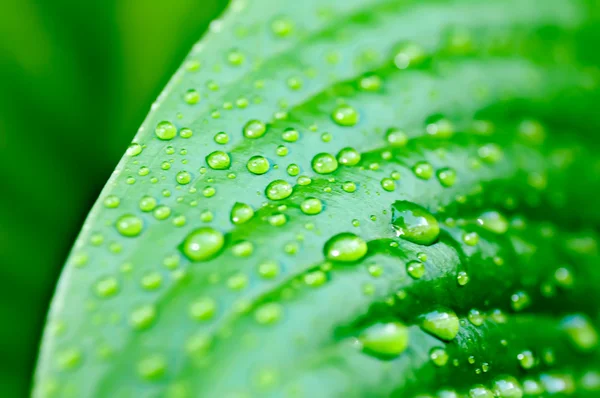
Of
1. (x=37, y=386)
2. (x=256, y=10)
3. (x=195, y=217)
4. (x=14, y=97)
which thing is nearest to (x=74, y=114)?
(x=14, y=97)

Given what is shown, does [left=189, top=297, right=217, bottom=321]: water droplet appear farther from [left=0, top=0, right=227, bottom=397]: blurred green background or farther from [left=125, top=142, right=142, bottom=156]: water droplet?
[left=0, top=0, right=227, bottom=397]: blurred green background

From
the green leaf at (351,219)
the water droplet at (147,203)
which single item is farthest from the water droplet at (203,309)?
the water droplet at (147,203)

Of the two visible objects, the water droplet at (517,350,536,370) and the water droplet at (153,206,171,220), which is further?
the water droplet at (517,350,536,370)

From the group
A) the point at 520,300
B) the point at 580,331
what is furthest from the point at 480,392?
the point at 580,331

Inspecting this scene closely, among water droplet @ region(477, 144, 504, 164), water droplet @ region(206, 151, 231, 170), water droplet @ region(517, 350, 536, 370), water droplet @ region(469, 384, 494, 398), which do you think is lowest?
water droplet @ region(517, 350, 536, 370)

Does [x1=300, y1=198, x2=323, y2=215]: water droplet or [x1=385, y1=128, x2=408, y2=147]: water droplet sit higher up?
[x1=300, y1=198, x2=323, y2=215]: water droplet

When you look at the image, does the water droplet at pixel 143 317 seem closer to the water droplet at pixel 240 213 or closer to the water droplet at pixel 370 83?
the water droplet at pixel 240 213

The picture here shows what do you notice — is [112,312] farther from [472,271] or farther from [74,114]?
[74,114]

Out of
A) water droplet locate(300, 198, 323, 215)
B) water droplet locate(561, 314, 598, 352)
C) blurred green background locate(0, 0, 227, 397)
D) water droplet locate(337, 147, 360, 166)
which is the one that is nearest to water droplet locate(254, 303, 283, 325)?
water droplet locate(300, 198, 323, 215)
